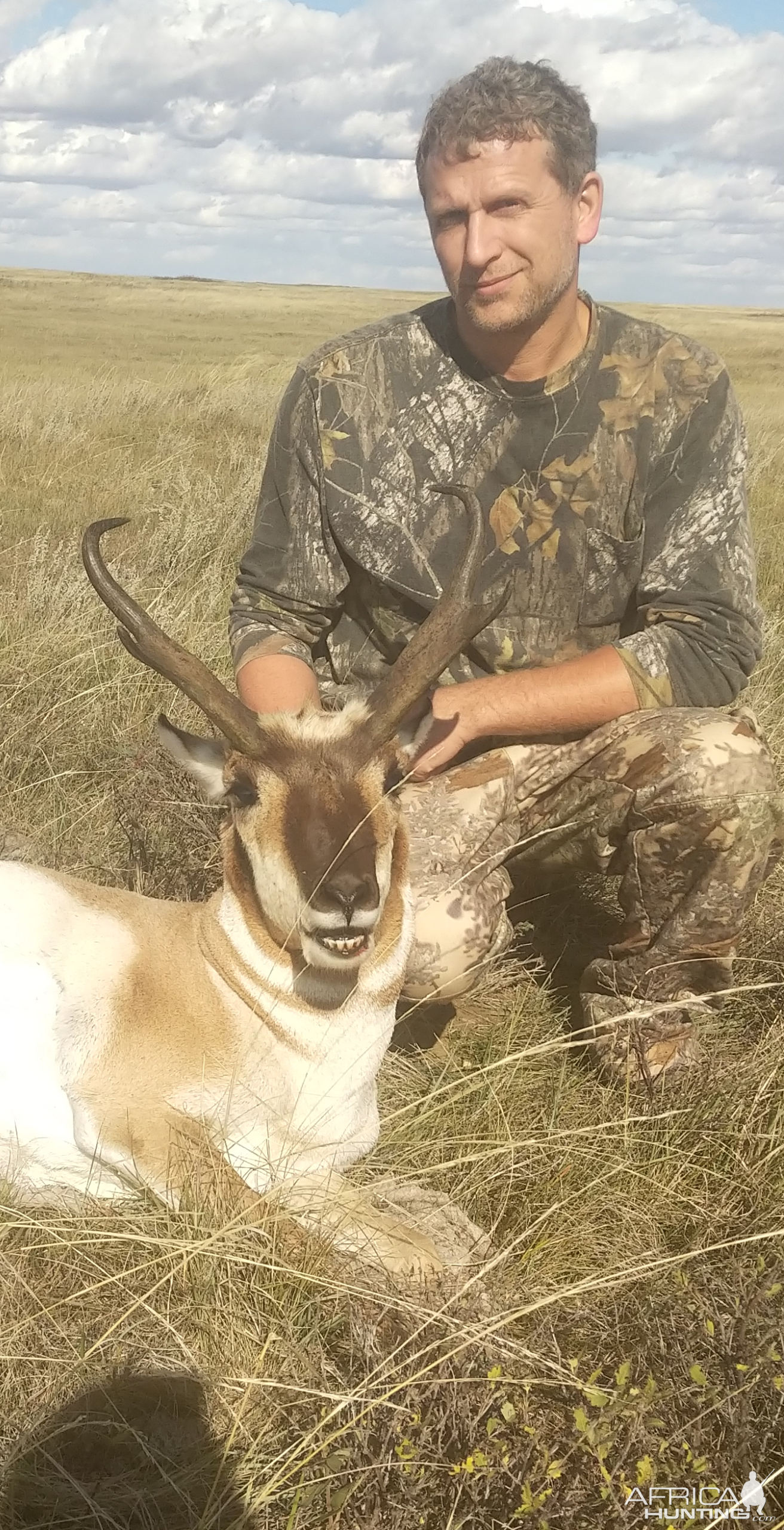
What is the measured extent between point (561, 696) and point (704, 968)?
128 cm

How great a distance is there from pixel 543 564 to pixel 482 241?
1389 millimetres

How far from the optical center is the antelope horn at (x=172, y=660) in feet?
11.9

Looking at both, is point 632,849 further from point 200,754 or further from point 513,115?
point 513,115

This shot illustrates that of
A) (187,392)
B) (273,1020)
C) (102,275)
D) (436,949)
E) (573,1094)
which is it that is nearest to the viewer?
(273,1020)

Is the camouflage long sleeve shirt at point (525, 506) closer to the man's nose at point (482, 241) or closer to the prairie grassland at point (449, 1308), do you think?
the man's nose at point (482, 241)

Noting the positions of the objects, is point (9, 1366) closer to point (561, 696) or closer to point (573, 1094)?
point (573, 1094)

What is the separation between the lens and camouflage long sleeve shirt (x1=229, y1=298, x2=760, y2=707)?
5.05 meters

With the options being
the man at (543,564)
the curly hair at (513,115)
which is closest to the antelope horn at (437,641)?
the man at (543,564)

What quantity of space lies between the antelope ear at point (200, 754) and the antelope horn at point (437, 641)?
1.94 ft

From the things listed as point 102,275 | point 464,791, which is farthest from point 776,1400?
point 102,275

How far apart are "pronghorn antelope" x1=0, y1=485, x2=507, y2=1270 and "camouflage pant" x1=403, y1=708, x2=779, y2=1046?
2.95ft

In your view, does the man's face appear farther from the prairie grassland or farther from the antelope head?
the prairie grassland

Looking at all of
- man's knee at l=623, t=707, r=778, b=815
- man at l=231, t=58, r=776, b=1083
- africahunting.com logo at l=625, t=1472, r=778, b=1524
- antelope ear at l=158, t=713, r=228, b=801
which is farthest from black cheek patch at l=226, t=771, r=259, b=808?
africahunting.com logo at l=625, t=1472, r=778, b=1524

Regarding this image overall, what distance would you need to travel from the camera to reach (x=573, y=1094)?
175 inches
